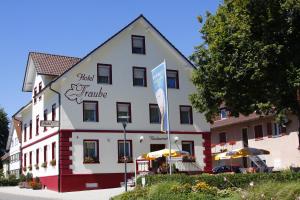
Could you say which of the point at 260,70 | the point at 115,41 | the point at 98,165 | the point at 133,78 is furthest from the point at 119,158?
the point at 260,70

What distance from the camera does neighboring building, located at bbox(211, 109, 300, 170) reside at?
44.8 metres

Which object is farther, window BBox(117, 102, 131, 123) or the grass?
window BBox(117, 102, 131, 123)

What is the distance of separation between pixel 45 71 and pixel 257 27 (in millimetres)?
→ 20545

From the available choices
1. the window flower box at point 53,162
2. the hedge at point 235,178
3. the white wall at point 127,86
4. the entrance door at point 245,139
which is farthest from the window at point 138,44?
the hedge at point 235,178

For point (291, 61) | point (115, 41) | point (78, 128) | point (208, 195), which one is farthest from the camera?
point (115, 41)

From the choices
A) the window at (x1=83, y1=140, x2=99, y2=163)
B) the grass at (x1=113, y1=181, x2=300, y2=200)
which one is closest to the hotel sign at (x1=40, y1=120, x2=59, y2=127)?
the window at (x1=83, y1=140, x2=99, y2=163)

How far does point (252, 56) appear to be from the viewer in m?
25.8

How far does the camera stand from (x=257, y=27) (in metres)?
25.6

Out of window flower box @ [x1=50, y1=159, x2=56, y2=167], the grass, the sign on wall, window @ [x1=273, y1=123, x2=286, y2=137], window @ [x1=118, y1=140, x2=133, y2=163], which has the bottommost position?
the grass

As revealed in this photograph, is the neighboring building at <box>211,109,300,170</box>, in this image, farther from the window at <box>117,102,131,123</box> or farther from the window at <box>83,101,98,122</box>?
the window at <box>83,101,98,122</box>

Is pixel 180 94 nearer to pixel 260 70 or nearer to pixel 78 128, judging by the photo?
pixel 78 128

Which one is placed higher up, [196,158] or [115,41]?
[115,41]

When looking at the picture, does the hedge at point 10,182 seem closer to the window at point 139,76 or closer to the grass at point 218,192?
the window at point 139,76

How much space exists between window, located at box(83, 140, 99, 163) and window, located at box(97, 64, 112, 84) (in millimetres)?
4617
